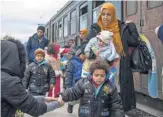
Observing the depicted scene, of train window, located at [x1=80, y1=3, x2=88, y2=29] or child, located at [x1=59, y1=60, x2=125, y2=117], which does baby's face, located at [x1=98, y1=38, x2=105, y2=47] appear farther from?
train window, located at [x1=80, y1=3, x2=88, y2=29]

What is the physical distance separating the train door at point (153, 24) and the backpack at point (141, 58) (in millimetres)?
1334

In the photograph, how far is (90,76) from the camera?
12.1 ft

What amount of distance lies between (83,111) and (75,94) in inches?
7.0

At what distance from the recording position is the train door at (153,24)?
5.95 meters

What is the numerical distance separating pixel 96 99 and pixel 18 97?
3.63ft

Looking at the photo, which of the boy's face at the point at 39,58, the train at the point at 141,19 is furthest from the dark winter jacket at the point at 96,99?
the boy's face at the point at 39,58

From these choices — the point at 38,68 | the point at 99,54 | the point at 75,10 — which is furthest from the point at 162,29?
the point at 75,10

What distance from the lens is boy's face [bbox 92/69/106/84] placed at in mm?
3582

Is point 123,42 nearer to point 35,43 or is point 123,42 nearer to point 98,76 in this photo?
point 98,76

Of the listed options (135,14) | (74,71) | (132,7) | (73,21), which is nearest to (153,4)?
(135,14)

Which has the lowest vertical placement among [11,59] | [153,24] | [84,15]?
[11,59]

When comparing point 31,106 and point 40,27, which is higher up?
point 40,27

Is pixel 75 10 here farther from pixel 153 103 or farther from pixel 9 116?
pixel 9 116

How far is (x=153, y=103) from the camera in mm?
6699
